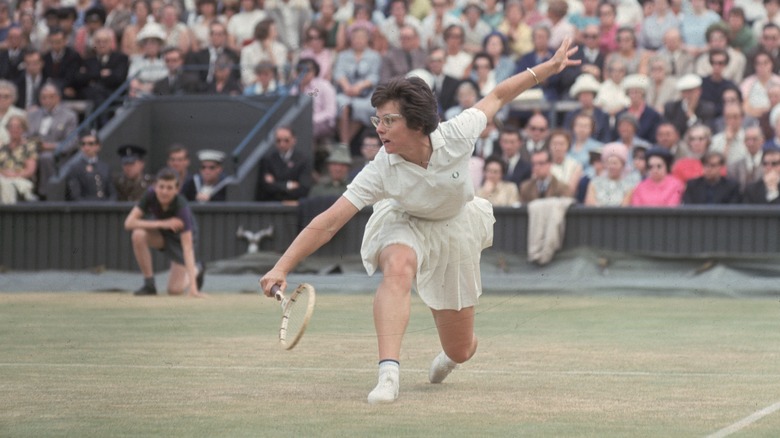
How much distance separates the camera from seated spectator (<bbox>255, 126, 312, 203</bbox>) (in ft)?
58.6

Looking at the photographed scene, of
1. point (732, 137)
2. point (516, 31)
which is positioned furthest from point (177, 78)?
point (732, 137)

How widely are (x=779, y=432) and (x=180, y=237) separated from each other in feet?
33.2

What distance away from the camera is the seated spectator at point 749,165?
658 inches

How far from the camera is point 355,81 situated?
Result: 1928 cm

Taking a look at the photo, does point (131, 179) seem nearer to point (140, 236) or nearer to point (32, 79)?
point (140, 236)

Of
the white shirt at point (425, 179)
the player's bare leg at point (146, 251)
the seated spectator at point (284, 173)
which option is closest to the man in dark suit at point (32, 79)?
the seated spectator at point (284, 173)

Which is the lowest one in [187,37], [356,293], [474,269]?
[356,293]

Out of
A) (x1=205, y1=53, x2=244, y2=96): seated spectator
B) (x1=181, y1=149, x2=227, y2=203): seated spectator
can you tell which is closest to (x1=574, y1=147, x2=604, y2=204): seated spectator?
(x1=181, y1=149, x2=227, y2=203): seated spectator

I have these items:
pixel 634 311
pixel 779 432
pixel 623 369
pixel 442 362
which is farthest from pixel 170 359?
pixel 634 311

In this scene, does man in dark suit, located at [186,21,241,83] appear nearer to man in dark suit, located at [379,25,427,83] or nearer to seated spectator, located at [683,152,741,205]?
man in dark suit, located at [379,25,427,83]

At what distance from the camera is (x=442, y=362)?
783cm

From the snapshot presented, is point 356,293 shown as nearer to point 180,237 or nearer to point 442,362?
point 180,237

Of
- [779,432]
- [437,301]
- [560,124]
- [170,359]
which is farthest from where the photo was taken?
[560,124]

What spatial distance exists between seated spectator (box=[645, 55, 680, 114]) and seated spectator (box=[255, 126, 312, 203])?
14.0 ft
